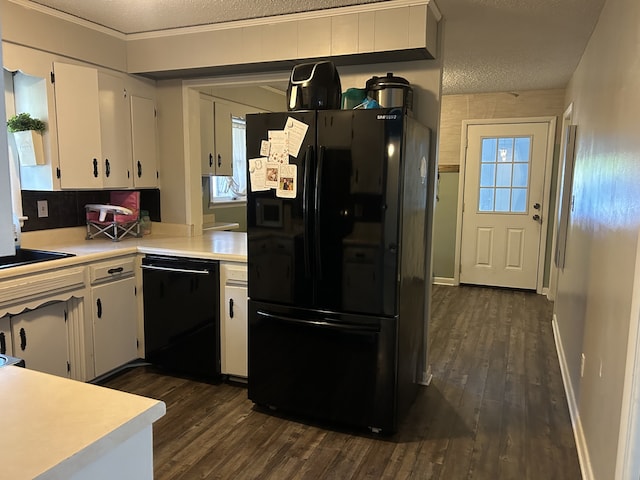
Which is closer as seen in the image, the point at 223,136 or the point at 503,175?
the point at 223,136

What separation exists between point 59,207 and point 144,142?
79 centimetres

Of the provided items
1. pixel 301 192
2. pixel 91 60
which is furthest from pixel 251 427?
pixel 91 60

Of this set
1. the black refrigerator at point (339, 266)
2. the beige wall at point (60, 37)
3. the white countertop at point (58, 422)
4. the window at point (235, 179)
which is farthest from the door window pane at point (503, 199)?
the white countertop at point (58, 422)

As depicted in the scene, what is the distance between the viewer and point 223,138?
4.48 meters

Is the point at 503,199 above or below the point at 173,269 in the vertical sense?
above

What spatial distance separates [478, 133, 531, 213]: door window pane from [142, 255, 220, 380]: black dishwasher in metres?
3.99

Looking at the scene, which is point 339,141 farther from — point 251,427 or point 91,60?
point 91,60

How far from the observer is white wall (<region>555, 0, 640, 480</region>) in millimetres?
1743

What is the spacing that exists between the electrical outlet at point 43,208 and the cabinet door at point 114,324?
763 mm

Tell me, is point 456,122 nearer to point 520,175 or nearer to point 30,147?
point 520,175

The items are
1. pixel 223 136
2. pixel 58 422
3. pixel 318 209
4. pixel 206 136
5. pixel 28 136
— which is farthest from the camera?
pixel 223 136

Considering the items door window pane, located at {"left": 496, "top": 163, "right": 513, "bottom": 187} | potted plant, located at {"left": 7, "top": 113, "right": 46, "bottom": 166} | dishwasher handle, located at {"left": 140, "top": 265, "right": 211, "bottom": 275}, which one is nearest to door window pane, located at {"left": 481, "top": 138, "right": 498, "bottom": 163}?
door window pane, located at {"left": 496, "top": 163, "right": 513, "bottom": 187}

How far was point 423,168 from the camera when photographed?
2.76 meters

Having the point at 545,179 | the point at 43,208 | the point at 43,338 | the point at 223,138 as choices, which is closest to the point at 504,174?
the point at 545,179
